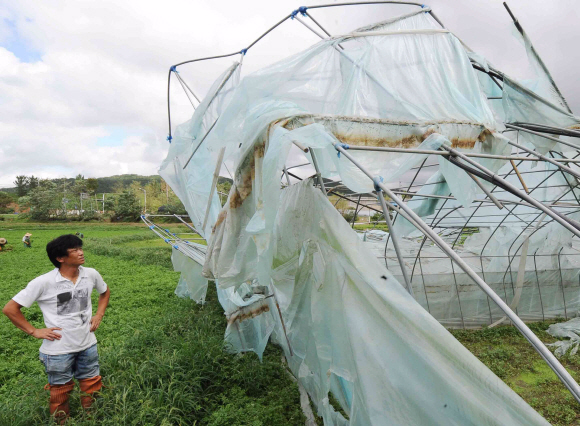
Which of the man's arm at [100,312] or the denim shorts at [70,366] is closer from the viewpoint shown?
the denim shorts at [70,366]

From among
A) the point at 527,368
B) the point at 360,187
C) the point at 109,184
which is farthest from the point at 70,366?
the point at 109,184

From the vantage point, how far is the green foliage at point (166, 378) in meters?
3.78

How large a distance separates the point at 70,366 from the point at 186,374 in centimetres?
147

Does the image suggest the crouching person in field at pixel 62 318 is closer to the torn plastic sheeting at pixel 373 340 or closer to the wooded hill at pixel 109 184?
the torn plastic sheeting at pixel 373 340

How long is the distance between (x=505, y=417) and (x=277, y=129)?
2.33 metres

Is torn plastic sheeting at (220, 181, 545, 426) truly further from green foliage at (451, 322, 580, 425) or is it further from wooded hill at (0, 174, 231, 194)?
wooded hill at (0, 174, 231, 194)

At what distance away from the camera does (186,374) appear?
4543 mm

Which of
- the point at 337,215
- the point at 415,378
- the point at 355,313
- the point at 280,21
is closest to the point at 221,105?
the point at 280,21

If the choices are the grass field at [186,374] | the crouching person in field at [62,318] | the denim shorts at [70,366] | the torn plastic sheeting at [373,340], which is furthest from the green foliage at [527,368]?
the crouching person in field at [62,318]

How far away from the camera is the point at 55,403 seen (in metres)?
3.45

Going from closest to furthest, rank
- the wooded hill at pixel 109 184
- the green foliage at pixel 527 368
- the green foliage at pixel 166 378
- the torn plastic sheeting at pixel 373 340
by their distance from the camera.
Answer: the torn plastic sheeting at pixel 373 340 < the green foliage at pixel 166 378 < the green foliage at pixel 527 368 < the wooded hill at pixel 109 184

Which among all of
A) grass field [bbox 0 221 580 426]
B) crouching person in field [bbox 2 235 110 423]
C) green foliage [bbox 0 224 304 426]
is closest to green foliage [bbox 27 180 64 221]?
grass field [bbox 0 221 580 426]

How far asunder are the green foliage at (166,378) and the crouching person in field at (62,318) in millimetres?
440

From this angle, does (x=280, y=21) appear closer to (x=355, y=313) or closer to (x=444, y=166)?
(x=444, y=166)
